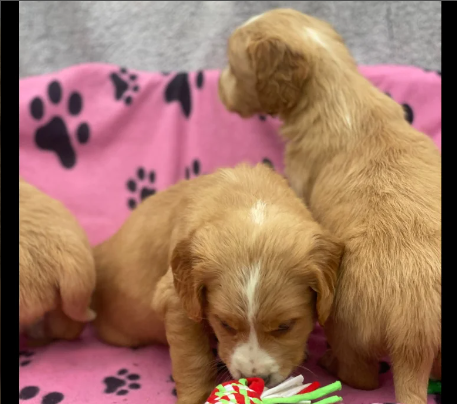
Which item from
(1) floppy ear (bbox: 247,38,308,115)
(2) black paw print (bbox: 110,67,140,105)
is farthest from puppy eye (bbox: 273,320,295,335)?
(2) black paw print (bbox: 110,67,140,105)

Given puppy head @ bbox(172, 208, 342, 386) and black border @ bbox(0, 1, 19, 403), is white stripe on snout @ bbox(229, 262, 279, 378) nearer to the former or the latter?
puppy head @ bbox(172, 208, 342, 386)

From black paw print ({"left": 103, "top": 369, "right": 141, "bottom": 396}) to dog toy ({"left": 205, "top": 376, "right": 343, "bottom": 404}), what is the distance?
1.71ft

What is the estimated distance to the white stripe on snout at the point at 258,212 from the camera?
5.69ft

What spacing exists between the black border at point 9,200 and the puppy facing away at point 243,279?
60 centimetres

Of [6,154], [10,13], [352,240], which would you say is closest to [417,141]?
[352,240]

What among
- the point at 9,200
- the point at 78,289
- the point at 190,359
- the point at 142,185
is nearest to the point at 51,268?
the point at 78,289

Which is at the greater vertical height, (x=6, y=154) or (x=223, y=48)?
(x=223, y=48)

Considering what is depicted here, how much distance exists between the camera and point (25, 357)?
92.7 inches

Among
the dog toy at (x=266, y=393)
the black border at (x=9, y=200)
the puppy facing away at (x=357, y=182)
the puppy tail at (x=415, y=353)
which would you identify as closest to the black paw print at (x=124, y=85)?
the black border at (x=9, y=200)

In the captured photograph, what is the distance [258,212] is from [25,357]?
1.27 m

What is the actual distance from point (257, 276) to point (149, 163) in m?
1.77

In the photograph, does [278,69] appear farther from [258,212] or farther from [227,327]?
[227,327]

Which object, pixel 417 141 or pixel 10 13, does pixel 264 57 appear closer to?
pixel 417 141

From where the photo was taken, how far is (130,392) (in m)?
A: 2.07
